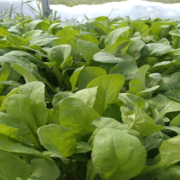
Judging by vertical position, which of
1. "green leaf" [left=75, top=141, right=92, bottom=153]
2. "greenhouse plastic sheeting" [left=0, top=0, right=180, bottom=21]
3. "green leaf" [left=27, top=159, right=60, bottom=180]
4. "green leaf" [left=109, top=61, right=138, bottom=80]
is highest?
"green leaf" [left=109, top=61, right=138, bottom=80]

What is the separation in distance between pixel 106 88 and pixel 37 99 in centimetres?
13

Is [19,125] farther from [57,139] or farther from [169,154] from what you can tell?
[169,154]

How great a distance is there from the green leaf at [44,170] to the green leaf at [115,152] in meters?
0.06

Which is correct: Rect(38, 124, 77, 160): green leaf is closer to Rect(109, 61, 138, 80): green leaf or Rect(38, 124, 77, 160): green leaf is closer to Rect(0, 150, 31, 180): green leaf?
Rect(0, 150, 31, 180): green leaf

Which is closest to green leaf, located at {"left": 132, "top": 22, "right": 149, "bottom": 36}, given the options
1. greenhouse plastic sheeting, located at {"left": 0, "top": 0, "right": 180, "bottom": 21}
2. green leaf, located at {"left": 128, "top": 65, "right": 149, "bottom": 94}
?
green leaf, located at {"left": 128, "top": 65, "right": 149, "bottom": 94}

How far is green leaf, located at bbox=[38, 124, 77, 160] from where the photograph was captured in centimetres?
30

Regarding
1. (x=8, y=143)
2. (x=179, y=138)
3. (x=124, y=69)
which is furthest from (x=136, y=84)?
(x=8, y=143)

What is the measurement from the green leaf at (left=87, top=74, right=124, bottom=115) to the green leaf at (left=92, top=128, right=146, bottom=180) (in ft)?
0.44

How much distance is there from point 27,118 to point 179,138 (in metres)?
0.25

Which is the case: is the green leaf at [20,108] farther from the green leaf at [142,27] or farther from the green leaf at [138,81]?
the green leaf at [142,27]

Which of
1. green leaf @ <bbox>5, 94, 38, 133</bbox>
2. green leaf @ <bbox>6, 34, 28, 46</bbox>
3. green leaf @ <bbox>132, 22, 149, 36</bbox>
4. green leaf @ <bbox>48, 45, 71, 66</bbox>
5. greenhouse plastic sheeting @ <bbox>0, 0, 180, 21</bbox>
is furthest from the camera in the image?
greenhouse plastic sheeting @ <bbox>0, 0, 180, 21</bbox>

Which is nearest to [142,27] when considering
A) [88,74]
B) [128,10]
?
[88,74]

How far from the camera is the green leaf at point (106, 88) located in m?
0.40

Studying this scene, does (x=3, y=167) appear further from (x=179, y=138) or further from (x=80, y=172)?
(x=179, y=138)
